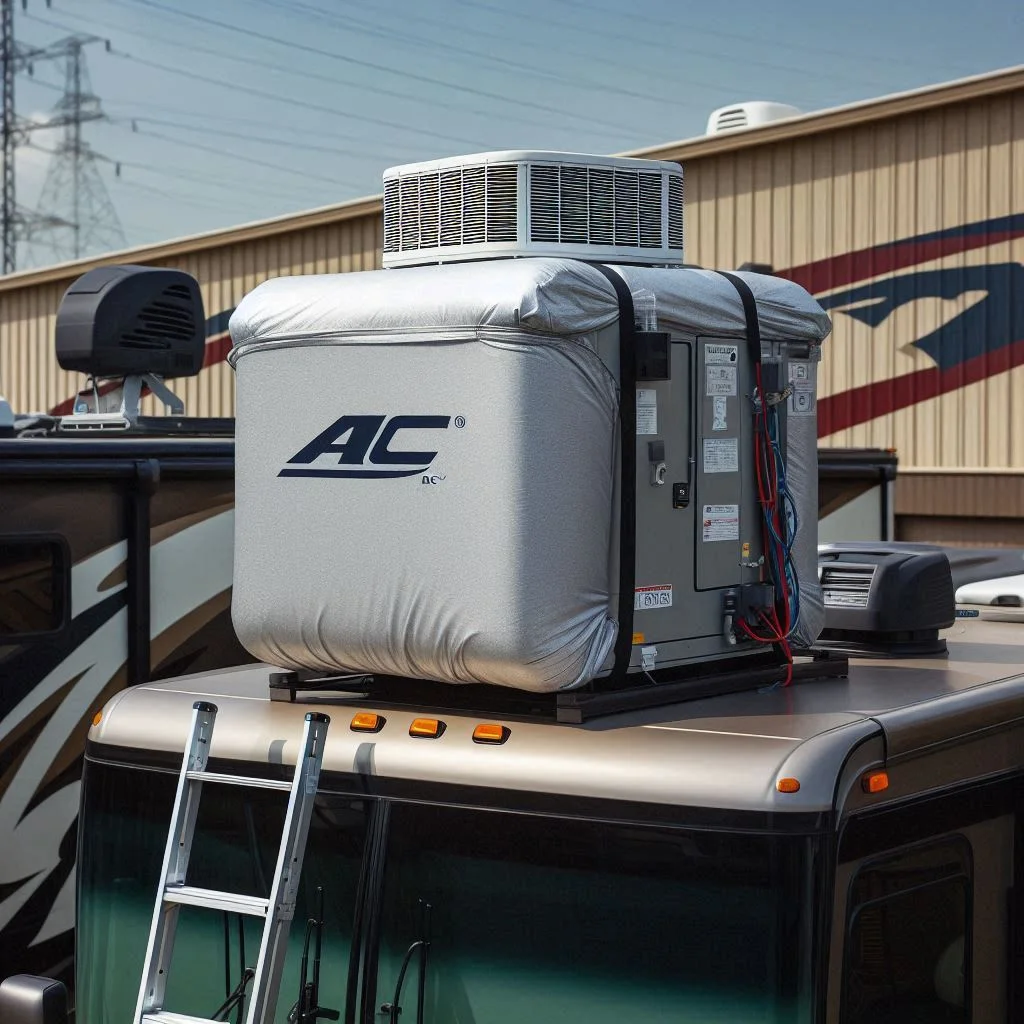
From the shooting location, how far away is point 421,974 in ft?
9.57

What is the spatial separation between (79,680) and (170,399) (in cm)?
222

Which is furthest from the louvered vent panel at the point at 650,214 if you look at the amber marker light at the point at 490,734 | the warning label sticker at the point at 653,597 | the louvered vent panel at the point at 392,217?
the amber marker light at the point at 490,734

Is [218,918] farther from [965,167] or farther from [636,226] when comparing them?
[965,167]

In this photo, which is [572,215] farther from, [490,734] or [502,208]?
[490,734]

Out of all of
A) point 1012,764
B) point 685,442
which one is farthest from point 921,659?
point 685,442

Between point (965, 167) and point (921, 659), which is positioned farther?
point (965, 167)

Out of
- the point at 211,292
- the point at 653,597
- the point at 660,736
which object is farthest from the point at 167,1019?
the point at 211,292

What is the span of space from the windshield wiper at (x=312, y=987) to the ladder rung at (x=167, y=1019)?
6.2 inches

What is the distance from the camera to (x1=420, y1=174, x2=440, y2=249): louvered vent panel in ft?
11.6

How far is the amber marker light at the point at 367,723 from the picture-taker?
3104 millimetres

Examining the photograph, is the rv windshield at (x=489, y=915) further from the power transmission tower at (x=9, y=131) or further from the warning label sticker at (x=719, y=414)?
the power transmission tower at (x=9, y=131)

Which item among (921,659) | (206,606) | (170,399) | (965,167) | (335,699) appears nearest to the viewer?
(335,699)

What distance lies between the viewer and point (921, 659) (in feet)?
12.7

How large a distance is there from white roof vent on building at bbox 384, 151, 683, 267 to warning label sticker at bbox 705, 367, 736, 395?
34 centimetres
